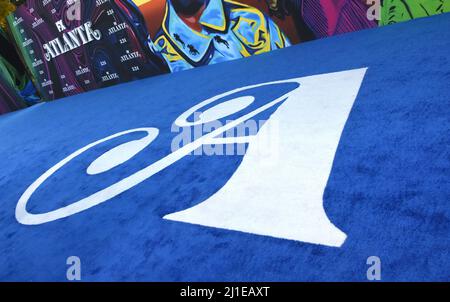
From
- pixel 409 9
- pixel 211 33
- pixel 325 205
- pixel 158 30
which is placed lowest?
pixel 325 205

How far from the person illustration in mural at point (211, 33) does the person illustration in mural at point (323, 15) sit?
0.76 ft

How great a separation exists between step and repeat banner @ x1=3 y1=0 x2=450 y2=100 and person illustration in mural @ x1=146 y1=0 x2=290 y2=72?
0.01 metres

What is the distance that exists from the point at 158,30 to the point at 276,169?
4.36 m

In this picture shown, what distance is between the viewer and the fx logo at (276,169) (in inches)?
45.5

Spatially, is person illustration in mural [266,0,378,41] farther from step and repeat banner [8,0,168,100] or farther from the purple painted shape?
step and repeat banner [8,0,168,100]

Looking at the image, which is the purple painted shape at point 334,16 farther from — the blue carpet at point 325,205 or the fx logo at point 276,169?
the fx logo at point 276,169

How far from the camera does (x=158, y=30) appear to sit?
5.06 metres

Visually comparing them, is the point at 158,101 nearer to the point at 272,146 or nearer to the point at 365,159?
the point at 272,146

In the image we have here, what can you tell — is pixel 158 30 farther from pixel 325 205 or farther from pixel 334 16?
pixel 325 205

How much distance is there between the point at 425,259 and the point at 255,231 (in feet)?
1.73


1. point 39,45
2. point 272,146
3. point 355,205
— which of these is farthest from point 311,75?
point 39,45

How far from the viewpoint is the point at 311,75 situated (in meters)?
2.57

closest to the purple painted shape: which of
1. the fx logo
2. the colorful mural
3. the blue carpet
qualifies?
the colorful mural

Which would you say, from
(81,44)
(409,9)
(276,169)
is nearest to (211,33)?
(409,9)
